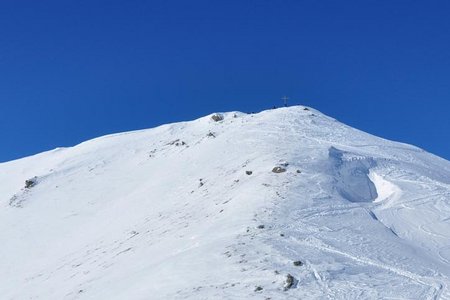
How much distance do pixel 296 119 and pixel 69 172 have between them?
18805 mm

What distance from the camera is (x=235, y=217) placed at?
25.4 metres

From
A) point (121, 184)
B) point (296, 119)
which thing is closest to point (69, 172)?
point (121, 184)

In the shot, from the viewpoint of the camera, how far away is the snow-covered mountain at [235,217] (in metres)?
19.4

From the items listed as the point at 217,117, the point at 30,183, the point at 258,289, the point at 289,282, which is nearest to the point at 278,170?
the point at 289,282

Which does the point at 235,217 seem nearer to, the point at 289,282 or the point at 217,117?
the point at 289,282

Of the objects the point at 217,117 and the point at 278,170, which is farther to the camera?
the point at 217,117

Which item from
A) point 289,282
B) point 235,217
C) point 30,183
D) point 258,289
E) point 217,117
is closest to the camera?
point 258,289

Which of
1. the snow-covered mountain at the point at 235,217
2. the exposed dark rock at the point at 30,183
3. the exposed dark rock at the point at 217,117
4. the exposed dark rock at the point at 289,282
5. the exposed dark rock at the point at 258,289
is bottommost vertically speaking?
the exposed dark rock at the point at 258,289

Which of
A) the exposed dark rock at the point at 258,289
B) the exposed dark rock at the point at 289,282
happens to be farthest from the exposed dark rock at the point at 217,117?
the exposed dark rock at the point at 258,289

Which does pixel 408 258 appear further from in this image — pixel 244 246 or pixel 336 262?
pixel 244 246

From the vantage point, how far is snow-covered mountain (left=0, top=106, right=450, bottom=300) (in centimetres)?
1939

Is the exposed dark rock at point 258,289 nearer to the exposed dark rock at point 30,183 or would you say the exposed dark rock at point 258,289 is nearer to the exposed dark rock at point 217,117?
the exposed dark rock at point 30,183

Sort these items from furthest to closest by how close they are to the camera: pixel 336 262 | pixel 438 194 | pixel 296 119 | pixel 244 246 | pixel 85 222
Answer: pixel 296 119
pixel 85 222
pixel 438 194
pixel 244 246
pixel 336 262

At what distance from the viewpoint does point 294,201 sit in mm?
26719
